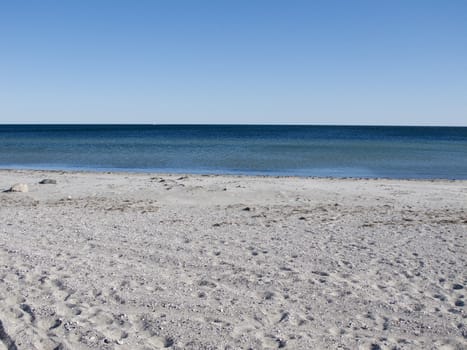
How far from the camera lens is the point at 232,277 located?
7.07 metres

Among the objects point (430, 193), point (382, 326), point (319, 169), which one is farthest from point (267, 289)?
point (319, 169)

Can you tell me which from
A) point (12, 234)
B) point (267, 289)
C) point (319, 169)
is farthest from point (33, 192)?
point (319, 169)

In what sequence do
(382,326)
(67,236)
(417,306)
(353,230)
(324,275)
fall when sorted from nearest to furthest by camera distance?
(382,326) → (417,306) → (324,275) → (67,236) → (353,230)

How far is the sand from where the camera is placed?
5.24 metres

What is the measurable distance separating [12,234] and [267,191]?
343 inches

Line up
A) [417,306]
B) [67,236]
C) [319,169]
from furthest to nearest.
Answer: [319,169]
[67,236]
[417,306]

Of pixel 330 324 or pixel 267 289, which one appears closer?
pixel 330 324

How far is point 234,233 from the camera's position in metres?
9.98

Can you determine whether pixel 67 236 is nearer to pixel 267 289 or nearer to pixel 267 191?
pixel 267 289

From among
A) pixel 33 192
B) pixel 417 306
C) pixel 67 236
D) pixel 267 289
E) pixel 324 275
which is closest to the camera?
pixel 417 306

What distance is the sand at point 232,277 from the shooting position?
5.24m

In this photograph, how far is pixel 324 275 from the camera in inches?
284

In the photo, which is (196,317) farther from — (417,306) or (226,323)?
(417,306)

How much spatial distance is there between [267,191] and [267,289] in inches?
386
